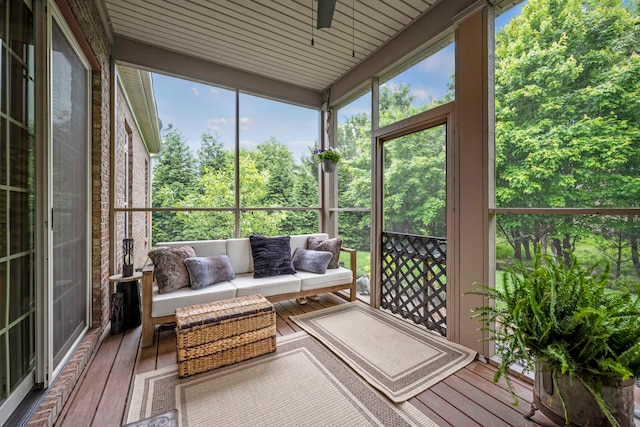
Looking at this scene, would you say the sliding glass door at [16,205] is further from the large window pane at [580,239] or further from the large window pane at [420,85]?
the large window pane at [420,85]

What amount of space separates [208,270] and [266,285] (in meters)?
0.63

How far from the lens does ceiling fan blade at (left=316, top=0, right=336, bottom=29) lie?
172cm

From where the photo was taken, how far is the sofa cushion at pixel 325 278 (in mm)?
3141

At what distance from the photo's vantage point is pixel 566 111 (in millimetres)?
1826

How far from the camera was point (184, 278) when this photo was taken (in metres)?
2.71

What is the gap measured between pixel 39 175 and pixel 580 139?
3.48 meters

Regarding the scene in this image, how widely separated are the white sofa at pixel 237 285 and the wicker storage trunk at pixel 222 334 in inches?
12.5

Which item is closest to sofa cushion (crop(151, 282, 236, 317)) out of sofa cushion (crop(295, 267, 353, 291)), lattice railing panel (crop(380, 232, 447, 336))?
sofa cushion (crop(295, 267, 353, 291))

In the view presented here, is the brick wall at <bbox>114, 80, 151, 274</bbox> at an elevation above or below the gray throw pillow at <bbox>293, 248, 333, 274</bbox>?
above

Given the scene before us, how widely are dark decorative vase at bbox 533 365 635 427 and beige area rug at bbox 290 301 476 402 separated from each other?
0.72m

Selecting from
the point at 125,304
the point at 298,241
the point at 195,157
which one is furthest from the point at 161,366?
the point at 195,157

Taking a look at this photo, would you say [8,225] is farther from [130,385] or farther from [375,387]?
[375,387]

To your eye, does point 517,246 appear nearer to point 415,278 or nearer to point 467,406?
point 415,278

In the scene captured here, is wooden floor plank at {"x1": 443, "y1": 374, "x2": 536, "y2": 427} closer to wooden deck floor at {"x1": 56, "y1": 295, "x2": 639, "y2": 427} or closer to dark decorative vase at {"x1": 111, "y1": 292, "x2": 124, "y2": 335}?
wooden deck floor at {"x1": 56, "y1": 295, "x2": 639, "y2": 427}
